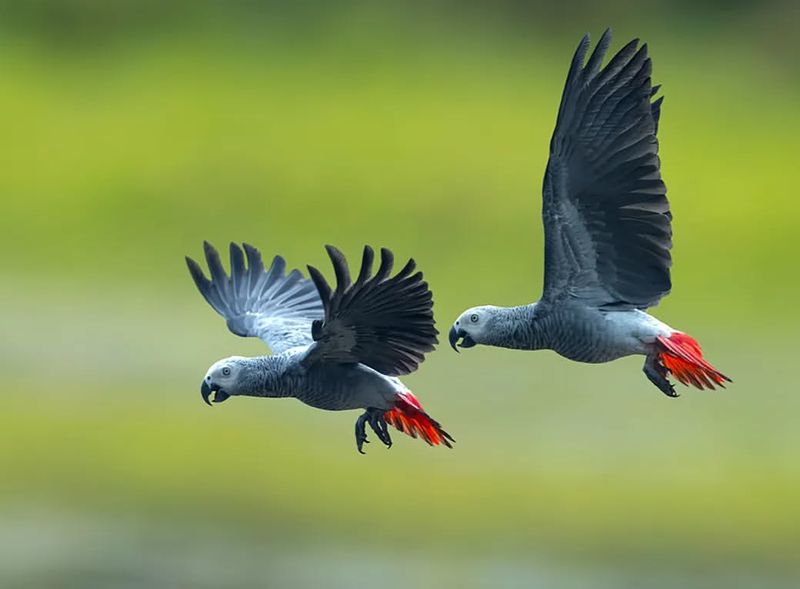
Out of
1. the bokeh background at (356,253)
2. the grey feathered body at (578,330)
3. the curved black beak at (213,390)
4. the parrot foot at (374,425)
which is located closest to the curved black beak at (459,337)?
the grey feathered body at (578,330)

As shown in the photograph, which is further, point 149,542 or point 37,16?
point 37,16

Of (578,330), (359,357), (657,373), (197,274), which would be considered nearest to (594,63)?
(578,330)

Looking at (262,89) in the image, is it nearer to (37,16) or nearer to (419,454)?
(37,16)

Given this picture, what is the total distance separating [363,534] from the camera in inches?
719

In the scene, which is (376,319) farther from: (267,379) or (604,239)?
(604,239)

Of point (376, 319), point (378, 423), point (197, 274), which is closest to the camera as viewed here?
point (376, 319)

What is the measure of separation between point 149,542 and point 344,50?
643 cm

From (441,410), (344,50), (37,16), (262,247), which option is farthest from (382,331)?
(37,16)

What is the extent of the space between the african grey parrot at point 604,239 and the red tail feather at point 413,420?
317mm

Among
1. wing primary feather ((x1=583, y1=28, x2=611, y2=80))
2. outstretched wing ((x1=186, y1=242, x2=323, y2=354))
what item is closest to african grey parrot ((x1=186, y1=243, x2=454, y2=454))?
outstretched wing ((x1=186, y1=242, x2=323, y2=354))

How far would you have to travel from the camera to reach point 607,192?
7617mm

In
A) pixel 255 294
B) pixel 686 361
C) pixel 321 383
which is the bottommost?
pixel 321 383

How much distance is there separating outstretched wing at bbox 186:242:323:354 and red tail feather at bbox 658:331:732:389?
194cm

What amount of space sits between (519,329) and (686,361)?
0.72 meters
